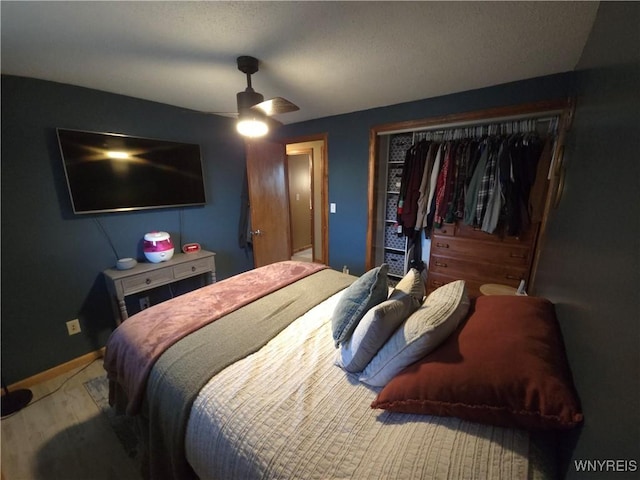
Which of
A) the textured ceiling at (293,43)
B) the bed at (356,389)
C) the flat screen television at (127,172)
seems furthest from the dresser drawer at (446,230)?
the flat screen television at (127,172)

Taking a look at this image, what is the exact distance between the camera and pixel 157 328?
1.26 meters

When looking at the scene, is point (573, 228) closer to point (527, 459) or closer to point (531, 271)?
point (527, 459)

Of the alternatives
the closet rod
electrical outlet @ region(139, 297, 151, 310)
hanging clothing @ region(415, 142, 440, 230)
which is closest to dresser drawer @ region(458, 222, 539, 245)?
hanging clothing @ region(415, 142, 440, 230)

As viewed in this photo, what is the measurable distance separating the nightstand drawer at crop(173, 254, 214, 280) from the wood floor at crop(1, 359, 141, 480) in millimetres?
1024

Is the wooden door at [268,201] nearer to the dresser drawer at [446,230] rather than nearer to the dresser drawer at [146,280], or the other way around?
the dresser drawer at [146,280]

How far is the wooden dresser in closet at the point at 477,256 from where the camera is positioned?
6.98ft

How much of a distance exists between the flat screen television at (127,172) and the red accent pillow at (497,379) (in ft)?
8.10

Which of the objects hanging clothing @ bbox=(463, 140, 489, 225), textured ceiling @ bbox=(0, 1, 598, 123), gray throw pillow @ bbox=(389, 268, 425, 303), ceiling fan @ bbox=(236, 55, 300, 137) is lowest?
gray throw pillow @ bbox=(389, 268, 425, 303)

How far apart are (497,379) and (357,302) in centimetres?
54

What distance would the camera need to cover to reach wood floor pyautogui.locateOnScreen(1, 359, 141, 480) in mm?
1285

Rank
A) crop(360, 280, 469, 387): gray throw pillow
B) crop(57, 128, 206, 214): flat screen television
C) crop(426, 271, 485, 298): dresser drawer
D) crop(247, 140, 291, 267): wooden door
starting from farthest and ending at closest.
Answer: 1. crop(247, 140, 291, 267): wooden door
2. crop(426, 271, 485, 298): dresser drawer
3. crop(57, 128, 206, 214): flat screen television
4. crop(360, 280, 469, 387): gray throw pillow

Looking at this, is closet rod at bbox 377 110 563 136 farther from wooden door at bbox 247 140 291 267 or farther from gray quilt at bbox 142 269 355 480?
gray quilt at bbox 142 269 355 480

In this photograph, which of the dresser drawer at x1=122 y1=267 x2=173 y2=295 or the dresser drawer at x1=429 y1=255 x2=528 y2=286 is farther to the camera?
the dresser drawer at x1=429 y1=255 x2=528 y2=286

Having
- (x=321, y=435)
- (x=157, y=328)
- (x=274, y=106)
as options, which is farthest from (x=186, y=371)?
(x=274, y=106)
